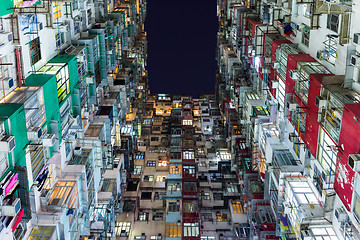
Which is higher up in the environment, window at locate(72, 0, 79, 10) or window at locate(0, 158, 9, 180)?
window at locate(72, 0, 79, 10)

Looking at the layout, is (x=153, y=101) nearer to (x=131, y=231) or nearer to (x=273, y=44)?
(x=131, y=231)

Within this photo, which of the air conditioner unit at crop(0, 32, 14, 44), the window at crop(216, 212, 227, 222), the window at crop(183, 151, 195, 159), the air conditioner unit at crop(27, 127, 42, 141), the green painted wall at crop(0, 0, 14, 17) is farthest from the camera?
the window at crop(183, 151, 195, 159)

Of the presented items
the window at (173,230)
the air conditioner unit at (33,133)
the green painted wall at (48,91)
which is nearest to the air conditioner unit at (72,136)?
the green painted wall at (48,91)

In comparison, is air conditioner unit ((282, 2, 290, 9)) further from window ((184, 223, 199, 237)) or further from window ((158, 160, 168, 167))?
window ((158, 160, 168, 167))

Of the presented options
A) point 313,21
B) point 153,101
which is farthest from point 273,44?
point 153,101

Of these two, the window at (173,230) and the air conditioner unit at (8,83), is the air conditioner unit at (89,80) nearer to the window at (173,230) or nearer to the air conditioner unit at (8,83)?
the air conditioner unit at (8,83)

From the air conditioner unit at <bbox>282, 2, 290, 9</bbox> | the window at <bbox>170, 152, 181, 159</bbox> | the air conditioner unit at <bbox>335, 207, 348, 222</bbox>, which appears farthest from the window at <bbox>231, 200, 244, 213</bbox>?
the air conditioner unit at <bbox>282, 2, 290, 9</bbox>

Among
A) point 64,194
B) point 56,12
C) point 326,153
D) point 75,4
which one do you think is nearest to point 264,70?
point 326,153
